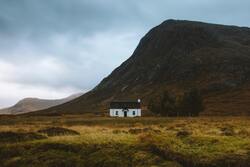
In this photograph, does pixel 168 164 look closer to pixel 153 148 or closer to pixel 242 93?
pixel 153 148

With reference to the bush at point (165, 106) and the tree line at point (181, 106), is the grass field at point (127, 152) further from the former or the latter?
the tree line at point (181, 106)

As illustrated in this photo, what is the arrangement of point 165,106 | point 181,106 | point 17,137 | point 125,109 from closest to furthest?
point 17,137
point 181,106
point 165,106
point 125,109

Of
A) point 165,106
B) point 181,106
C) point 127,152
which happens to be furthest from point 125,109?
point 127,152

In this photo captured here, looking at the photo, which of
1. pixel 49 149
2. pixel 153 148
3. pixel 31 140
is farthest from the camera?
pixel 31 140

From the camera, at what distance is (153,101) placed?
124500 mm

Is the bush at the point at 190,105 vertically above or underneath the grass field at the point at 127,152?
above

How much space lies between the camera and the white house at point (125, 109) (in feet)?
450

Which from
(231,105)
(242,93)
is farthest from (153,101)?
(242,93)

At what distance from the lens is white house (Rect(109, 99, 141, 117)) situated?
13729 cm

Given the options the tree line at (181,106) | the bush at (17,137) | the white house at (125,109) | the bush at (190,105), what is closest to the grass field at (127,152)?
the bush at (17,137)

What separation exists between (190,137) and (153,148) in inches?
156

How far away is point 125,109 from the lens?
138375mm

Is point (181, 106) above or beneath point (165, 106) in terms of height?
beneath

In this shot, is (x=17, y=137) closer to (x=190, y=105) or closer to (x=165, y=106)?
(x=165, y=106)
